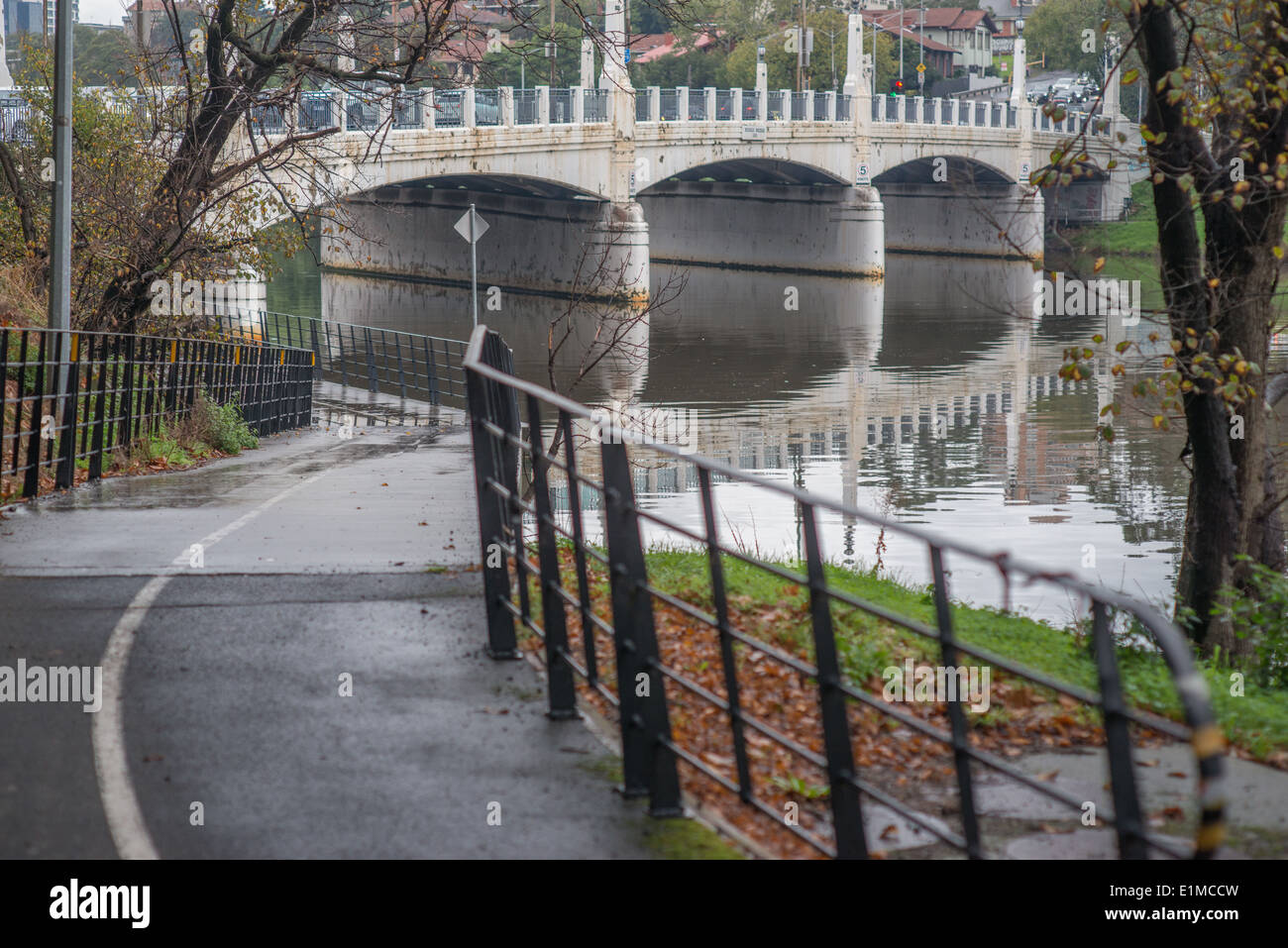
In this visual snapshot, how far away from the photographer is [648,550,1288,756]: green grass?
7.95 m

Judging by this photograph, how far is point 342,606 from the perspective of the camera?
7.21m

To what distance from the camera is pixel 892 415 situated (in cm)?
2923


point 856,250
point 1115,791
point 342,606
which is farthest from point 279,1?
point 856,250

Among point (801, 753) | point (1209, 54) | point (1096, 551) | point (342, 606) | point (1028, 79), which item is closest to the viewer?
point (801, 753)

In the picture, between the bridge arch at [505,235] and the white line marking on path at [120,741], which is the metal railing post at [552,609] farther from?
the bridge arch at [505,235]

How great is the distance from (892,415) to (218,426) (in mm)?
14467
